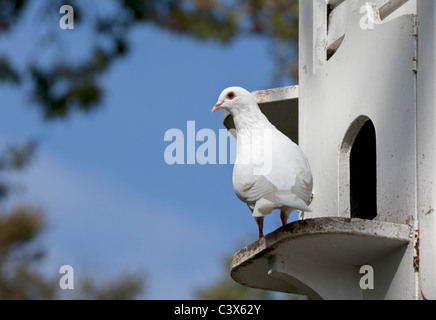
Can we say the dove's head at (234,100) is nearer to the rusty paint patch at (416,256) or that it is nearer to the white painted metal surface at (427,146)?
the white painted metal surface at (427,146)

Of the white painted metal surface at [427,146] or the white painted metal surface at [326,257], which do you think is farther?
the white painted metal surface at [326,257]

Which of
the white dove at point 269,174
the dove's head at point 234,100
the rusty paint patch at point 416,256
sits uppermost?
the dove's head at point 234,100

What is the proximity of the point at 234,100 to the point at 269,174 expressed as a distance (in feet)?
2.73

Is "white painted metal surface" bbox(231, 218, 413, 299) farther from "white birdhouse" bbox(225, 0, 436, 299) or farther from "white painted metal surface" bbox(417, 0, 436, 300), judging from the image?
"white painted metal surface" bbox(417, 0, 436, 300)

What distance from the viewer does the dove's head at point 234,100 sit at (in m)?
5.80

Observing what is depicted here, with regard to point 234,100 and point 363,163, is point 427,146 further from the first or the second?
point 363,163

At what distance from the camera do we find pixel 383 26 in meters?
5.64

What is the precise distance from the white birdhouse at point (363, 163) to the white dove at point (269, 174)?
0.52 feet

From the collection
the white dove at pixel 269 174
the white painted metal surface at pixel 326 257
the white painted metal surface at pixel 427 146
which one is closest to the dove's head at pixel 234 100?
the white dove at pixel 269 174

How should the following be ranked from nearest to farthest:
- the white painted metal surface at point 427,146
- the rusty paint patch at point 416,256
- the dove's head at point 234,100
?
the white painted metal surface at point 427,146
the rusty paint patch at point 416,256
the dove's head at point 234,100

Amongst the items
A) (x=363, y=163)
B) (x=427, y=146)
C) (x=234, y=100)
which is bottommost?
(x=427, y=146)

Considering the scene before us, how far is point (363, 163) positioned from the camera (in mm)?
6691

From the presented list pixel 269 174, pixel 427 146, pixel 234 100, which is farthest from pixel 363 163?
pixel 269 174

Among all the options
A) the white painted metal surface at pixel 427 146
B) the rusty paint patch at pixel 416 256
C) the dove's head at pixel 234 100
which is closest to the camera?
the white painted metal surface at pixel 427 146
